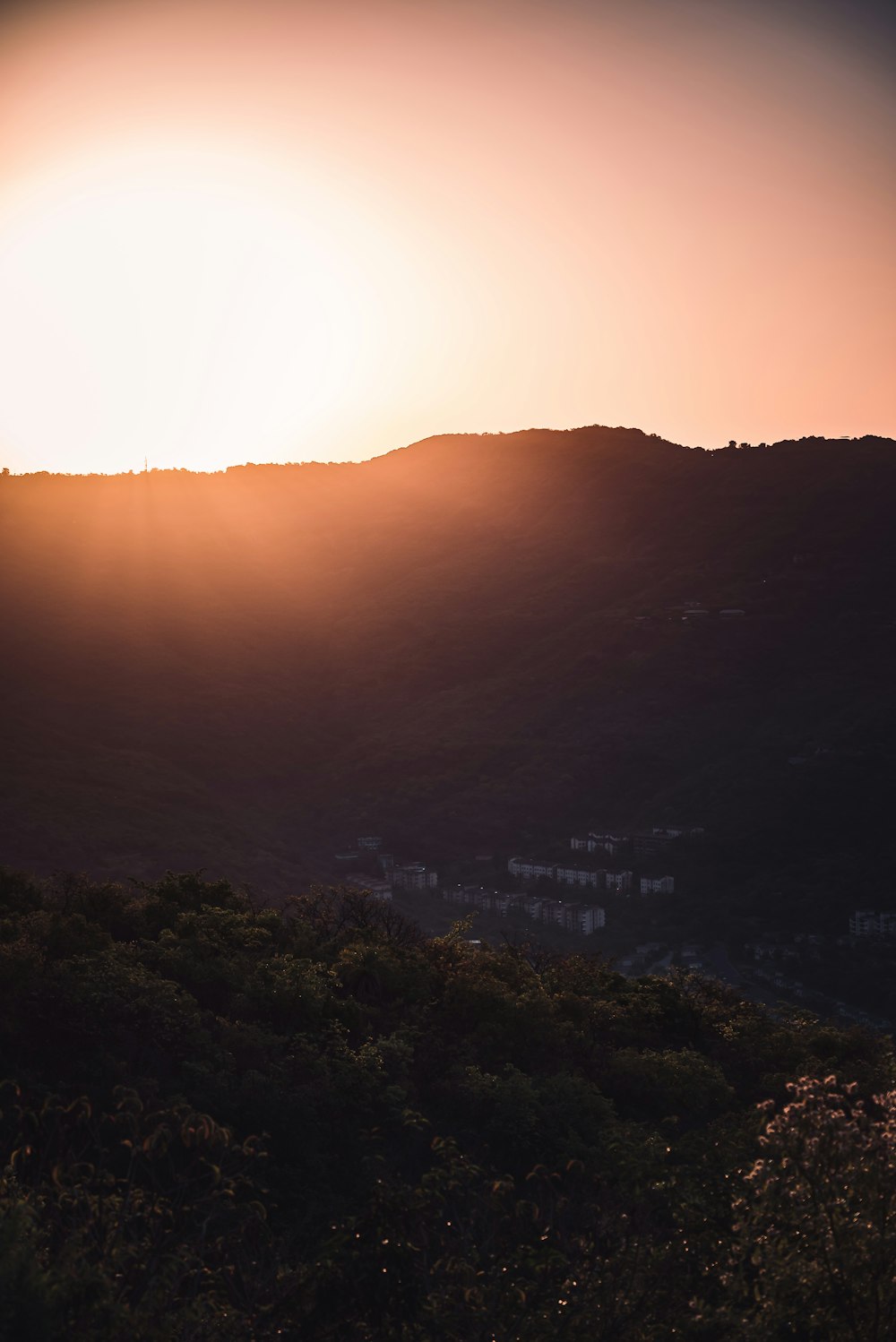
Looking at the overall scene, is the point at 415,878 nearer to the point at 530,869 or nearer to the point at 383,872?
the point at 383,872

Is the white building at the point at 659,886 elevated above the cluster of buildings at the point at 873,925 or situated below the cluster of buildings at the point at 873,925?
below

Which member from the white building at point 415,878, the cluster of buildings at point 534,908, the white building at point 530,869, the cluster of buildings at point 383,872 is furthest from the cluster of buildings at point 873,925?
the white building at point 415,878

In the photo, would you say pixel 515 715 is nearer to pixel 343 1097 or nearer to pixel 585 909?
pixel 585 909

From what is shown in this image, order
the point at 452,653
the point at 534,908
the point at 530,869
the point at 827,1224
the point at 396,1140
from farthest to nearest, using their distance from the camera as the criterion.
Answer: the point at 452,653
the point at 530,869
the point at 534,908
the point at 396,1140
the point at 827,1224

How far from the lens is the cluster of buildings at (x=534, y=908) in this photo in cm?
6944

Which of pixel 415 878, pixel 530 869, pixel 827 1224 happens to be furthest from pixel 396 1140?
pixel 530 869

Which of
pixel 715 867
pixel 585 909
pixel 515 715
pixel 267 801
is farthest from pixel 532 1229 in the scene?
pixel 515 715

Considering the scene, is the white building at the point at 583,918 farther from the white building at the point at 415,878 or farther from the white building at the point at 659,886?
the white building at the point at 415,878

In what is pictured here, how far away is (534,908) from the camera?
7194 cm

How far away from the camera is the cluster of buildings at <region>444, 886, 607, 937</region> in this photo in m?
69.4

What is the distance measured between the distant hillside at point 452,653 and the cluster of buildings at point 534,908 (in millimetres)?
8826

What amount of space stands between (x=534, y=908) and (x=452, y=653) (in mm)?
39765

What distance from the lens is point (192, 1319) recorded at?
25.7 feet

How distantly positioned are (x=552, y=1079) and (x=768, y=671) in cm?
8671
